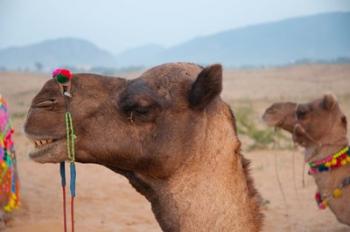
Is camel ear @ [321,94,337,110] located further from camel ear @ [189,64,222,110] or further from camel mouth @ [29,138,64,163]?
camel mouth @ [29,138,64,163]

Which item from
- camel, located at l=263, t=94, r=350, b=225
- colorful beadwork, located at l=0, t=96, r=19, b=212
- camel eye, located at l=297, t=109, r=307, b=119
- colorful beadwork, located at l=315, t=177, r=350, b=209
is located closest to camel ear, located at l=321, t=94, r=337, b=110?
camel, located at l=263, t=94, r=350, b=225

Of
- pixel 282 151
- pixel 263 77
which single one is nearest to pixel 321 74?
pixel 263 77

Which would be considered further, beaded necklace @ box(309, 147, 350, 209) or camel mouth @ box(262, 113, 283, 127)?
camel mouth @ box(262, 113, 283, 127)

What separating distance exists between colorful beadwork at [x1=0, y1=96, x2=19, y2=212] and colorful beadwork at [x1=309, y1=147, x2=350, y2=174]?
3763 mm

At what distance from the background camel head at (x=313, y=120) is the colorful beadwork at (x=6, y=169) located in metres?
3.39

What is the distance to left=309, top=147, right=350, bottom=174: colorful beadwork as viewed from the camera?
573cm

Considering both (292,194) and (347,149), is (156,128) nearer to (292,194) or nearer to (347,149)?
(347,149)

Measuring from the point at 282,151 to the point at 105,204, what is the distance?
639 centimetres

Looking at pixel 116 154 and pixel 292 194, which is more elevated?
pixel 116 154

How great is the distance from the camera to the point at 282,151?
1331 centimetres

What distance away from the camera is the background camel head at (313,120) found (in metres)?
6.00

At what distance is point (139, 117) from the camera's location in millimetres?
2744

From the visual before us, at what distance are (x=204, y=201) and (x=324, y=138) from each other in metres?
3.62

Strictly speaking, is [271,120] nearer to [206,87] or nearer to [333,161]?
[333,161]
